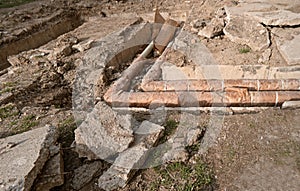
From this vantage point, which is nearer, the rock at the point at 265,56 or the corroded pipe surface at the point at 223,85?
the corroded pipe surface at the point at 223,85

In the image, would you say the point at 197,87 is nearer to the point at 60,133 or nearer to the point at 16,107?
the point at 60,133

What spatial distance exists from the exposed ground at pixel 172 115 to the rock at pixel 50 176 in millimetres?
251

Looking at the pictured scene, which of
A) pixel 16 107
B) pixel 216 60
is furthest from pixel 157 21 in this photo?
pixel 16 107

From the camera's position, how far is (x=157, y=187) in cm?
333

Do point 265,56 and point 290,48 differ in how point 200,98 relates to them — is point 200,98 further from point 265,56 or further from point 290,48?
point 290,48

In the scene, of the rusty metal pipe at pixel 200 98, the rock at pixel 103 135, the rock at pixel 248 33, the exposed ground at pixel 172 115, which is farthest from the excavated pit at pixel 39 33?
the rock at pixel 248 33

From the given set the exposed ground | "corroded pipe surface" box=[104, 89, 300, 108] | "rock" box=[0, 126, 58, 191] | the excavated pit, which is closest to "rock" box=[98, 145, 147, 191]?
the exposed ground

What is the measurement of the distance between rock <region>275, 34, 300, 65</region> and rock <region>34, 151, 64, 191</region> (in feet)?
13.3

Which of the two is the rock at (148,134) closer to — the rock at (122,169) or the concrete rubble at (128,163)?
the concrete rubble at (128,163)

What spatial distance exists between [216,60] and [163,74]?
3.26 feet

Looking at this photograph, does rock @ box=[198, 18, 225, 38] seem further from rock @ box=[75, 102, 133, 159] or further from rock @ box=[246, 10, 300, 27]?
rock @ box=[75, 102, 133, 159]

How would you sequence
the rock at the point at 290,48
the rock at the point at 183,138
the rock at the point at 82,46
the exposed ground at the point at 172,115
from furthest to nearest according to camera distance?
1. the rock at the point at 82,46
2. the rock at the point at 290,48
3. the rock at the point at 183,138
4. the exposed ground at the point at 172,115

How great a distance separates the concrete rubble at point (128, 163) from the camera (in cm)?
333

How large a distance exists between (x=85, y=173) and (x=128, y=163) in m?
0.55
